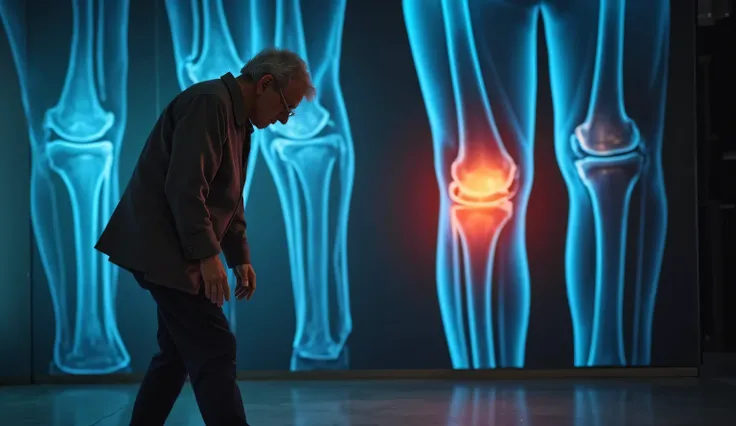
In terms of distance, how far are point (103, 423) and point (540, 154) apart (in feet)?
8.07

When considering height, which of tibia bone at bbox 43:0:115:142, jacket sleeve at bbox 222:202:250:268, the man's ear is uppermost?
tibia bone at bbox 43:0:115:142

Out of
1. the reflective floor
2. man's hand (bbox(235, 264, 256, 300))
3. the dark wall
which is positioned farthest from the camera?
the dark wall

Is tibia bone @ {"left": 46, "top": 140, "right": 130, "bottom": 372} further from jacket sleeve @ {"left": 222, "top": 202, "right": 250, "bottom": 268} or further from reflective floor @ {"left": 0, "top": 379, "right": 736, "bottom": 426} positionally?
jacket sleeve @ {"left": 222, "top": 202, "right": 250, "bottom": 268}

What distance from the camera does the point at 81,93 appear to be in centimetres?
471

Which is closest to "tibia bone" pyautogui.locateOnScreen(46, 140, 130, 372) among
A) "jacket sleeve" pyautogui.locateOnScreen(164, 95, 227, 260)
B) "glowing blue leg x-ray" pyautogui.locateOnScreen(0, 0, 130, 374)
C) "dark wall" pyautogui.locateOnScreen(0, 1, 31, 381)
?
"glowing blue leg x-ray" pyautogui.locateOnScreen(0, 0, 130, 374)

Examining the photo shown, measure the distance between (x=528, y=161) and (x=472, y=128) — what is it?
1.07 feet

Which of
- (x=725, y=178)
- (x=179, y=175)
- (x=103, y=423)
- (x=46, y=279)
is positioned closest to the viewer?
(x=179, y=175)

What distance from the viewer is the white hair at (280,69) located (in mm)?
2342

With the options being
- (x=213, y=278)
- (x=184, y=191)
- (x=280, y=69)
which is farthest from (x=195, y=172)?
(x=280, y=69)

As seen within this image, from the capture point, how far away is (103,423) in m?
3.52

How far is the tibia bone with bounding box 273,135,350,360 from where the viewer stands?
4695 millimetres

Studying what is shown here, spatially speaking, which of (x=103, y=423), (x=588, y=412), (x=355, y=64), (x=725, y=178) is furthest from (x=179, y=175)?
(x=725, y=178)

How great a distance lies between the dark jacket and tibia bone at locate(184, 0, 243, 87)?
2.44 meters

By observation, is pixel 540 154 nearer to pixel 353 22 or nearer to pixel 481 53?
pixel 481 53
